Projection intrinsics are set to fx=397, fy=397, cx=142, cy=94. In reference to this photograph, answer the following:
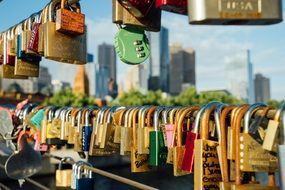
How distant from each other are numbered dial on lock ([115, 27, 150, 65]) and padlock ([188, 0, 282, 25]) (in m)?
0.70

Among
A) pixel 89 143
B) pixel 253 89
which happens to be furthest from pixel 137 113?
pixel 253 89

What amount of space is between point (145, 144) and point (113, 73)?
531 feet

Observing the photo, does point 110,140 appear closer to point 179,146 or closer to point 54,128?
point 179,146

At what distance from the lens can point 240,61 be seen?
176375mm

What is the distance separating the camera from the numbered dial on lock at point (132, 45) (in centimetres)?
166

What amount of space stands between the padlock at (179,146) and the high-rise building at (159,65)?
105557mm

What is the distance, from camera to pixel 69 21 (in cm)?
205

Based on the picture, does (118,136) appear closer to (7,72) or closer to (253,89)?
(7,72)

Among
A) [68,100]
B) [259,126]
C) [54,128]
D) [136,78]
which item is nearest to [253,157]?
[259,126]

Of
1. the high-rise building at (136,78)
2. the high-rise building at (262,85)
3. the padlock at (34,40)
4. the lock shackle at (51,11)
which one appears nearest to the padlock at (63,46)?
the lock shackle at (51,11)

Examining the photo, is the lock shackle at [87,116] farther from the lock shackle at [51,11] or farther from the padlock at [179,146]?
the padlock at [179,146]

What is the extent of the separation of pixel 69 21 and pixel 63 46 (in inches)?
5.2

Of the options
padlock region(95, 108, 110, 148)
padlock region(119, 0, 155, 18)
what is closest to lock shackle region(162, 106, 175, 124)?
padlock region(95, 108, 110, 148)

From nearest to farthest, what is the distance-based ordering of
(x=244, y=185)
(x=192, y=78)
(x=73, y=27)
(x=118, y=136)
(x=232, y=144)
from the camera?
(x=244, y=185), (x=232, y=144), (x=73, y=27), (x=118, y=136), (x=192, y=78)
